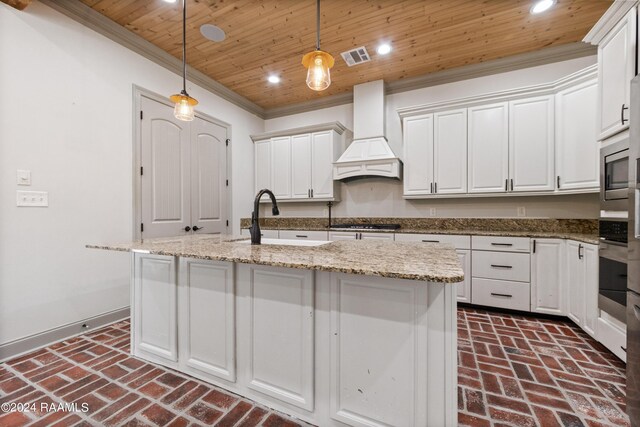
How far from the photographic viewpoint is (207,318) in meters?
1.63

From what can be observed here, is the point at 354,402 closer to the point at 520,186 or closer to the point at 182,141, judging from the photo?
the point at 520,186

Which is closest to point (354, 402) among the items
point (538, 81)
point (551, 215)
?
point (551, 215)

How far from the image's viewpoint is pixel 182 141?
129 inches

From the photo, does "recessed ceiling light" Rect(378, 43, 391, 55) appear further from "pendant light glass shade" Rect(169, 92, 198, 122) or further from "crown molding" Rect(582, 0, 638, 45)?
"pendant light glass shade" Rect(169, 92, 198, 122)

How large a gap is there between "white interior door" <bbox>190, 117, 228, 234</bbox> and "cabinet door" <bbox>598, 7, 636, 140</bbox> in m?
3.90

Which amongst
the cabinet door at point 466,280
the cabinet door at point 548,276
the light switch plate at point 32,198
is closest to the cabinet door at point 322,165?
the cabinet door at point 466,280

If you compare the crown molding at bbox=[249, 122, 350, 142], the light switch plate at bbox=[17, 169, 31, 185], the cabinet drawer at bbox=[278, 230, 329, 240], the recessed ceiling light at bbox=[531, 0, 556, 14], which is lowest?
the cabinet drawer at bbox=[278, 230, 329, 240]

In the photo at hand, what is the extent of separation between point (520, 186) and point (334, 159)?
229 centimetres

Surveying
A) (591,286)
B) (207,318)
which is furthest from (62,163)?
(591,286)

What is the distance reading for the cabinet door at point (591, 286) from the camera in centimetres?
209

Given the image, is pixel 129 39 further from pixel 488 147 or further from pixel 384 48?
pixel 488 147

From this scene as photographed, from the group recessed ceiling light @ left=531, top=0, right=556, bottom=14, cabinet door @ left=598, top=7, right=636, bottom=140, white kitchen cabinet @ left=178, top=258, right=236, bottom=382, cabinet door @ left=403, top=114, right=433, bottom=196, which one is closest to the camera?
white kitchen cabinet @ left=178, top=258, right=236, bottom=382

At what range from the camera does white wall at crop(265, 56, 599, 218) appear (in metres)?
3.02

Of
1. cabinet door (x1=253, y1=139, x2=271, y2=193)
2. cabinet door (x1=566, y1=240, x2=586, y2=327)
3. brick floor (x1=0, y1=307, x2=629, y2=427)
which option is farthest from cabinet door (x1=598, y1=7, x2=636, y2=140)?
cabinet door (x1=253, y1=139, x2=271, y2=193)
